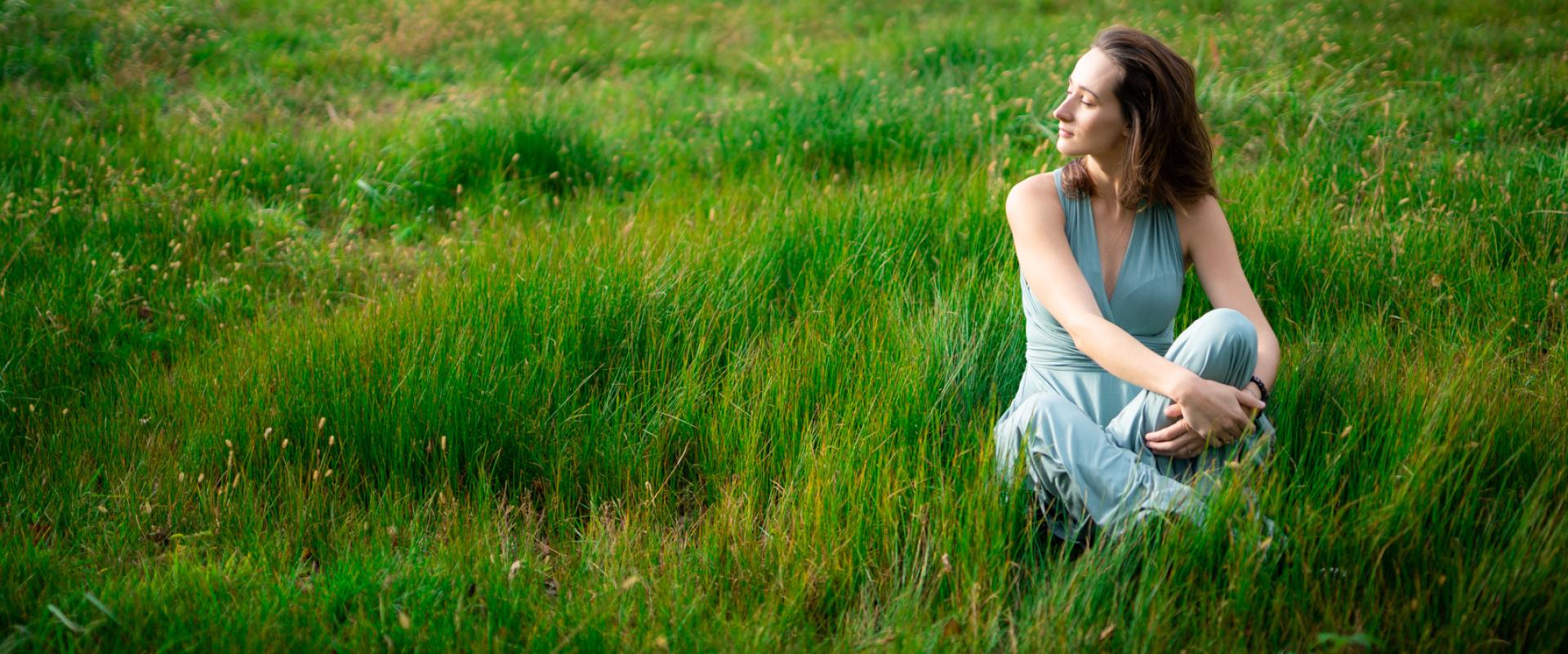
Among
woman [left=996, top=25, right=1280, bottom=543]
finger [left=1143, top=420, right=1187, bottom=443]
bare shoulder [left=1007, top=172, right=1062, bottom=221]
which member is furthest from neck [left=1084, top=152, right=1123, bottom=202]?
finger [left=1143, top=420, right=1187, bottom=443]

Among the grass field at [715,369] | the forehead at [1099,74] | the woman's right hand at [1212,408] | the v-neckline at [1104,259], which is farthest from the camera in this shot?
the v-neckline at [1104,259]

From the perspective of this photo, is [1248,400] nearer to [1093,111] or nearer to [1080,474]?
[1080,474]

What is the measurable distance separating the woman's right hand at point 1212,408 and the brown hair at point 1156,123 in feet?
2.27

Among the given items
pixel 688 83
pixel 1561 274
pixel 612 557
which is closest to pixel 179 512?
pixel 612 557

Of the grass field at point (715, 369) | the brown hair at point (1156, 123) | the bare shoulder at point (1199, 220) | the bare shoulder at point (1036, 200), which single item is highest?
the brown hair at point (1156, 123)

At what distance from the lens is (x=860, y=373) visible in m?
3.08

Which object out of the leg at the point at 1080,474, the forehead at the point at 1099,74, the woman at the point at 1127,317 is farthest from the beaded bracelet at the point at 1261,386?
the forehead at the point at 1099,74

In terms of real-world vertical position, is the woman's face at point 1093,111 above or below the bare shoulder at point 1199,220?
above

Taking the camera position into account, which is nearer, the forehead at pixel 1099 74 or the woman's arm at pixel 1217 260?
the forehead at pixel 1099 74

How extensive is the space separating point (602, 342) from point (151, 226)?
99.7 inches

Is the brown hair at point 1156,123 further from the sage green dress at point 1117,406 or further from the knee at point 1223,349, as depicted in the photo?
the knee at point 1223,349

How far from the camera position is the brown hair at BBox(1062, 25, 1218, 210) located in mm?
2773

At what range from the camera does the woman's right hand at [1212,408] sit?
239 centimetres

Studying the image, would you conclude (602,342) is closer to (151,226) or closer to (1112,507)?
(1112,507)
